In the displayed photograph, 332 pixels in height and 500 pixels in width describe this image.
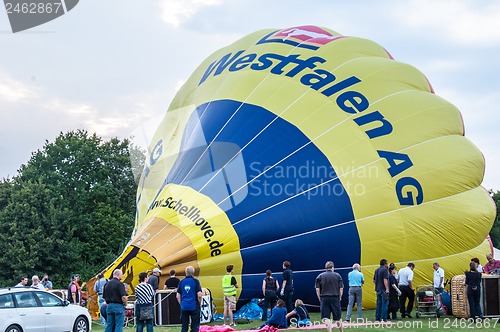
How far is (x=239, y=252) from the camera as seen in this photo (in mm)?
12102

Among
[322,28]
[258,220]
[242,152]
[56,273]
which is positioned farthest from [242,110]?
[56,273]

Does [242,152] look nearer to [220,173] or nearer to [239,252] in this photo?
[220,173]

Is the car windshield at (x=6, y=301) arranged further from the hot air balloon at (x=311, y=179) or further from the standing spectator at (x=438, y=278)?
the standing spectator at (x=438, y=278)

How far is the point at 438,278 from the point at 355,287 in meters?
1.94

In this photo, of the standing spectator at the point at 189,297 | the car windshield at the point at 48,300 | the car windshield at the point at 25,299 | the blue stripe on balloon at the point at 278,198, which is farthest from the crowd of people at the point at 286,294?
the car windshield at the point at 25,299

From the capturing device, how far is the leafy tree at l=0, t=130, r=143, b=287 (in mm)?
30875

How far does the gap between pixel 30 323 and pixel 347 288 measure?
5847 mm

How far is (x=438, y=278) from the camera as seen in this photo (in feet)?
42.9

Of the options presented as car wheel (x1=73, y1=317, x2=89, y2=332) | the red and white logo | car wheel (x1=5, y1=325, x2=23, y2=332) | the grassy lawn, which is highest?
the red and white logo

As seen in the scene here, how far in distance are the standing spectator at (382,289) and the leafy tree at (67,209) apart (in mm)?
20364

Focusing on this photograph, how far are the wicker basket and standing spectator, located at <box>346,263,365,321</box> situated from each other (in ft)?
5.83

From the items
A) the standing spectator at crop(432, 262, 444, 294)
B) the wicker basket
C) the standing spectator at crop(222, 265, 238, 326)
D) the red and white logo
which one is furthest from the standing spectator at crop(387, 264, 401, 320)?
the red and white logo

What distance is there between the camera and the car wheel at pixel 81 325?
1188cm

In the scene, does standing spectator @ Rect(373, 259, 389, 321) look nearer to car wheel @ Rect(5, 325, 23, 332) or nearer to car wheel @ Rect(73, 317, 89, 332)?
car wheel @ Rect(73, 317, 89, 332)
